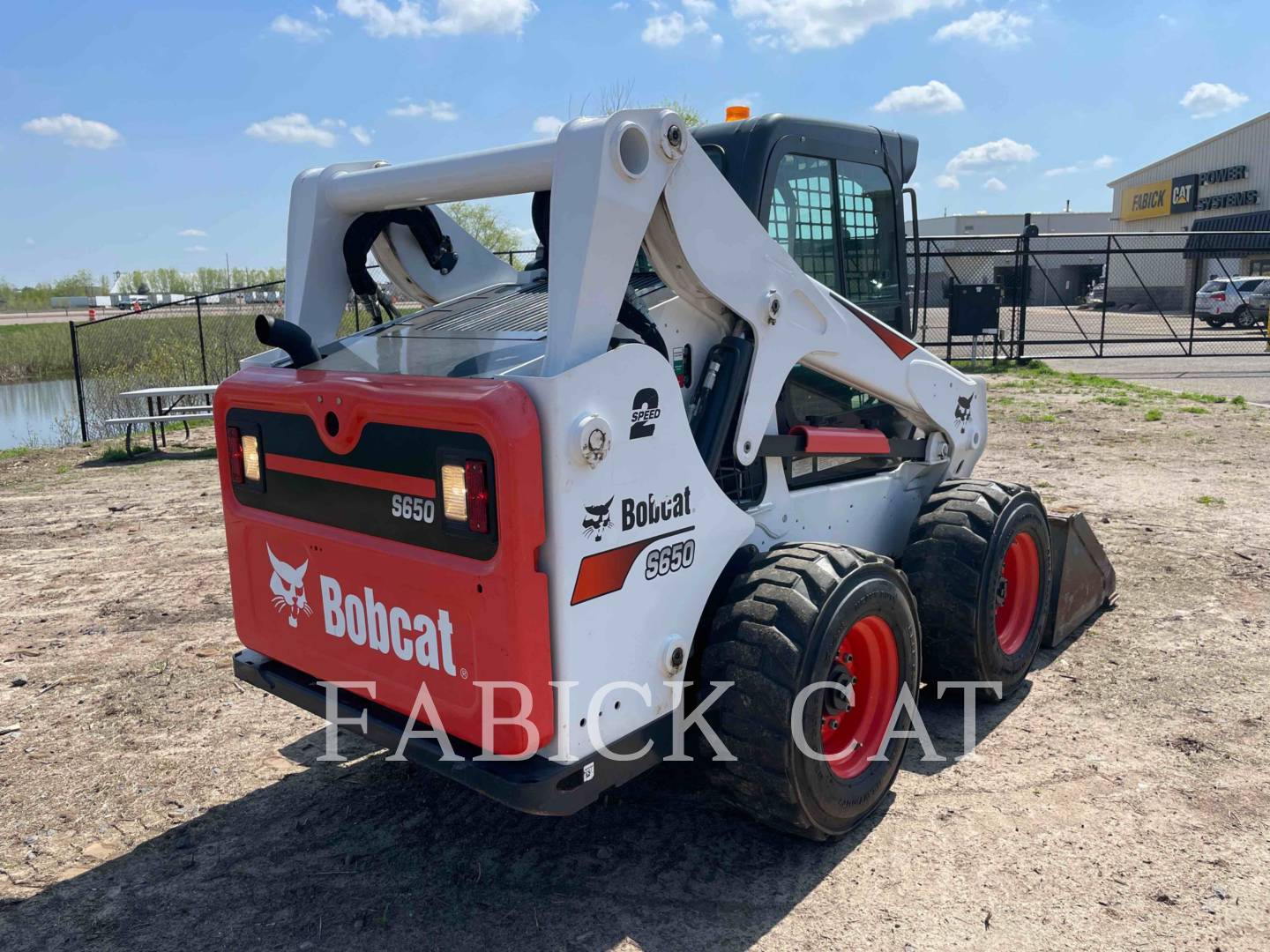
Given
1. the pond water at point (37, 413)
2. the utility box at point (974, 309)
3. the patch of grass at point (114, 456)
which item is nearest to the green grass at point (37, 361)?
the pond water at point (37, 413)

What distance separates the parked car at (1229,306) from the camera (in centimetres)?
2689

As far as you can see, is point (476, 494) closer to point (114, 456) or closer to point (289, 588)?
point (289, 588)

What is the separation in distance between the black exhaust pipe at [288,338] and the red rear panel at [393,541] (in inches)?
3.2

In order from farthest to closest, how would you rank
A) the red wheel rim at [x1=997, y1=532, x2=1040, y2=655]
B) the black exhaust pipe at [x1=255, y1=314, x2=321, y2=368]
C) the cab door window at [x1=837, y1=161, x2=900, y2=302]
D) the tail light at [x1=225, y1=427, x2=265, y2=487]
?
the red wheel rim at [x1=997, y1=532, x2=1040, y2=655] < the cab door window at [x1=837, y1=161, x2=900, y2=302] < the tail light at [x1=225, y1=427, x2=265, y2=487] < the black exhaust pipe at [x1=255, y1=314, x2=321, y2=368]

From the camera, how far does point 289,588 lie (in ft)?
11.0

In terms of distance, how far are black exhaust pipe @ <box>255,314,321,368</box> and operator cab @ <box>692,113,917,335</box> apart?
162cm

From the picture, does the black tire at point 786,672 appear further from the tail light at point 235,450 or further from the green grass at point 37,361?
the green grass at point 37,361

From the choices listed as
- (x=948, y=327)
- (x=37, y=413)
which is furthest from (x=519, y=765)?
(x=37, y=413)

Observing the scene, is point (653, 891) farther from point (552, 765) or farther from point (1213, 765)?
point (1213, 765)

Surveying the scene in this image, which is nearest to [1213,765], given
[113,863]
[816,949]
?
[816,949]

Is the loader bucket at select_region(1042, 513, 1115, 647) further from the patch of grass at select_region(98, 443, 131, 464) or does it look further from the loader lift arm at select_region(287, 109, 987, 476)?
the patch of grass at select_region(98, 443, 131, 464)

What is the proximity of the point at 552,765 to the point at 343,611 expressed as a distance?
34.7 inches

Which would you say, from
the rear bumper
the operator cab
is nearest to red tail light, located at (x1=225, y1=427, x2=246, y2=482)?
the rear bumper

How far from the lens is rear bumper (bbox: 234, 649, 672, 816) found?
2.68 meters
